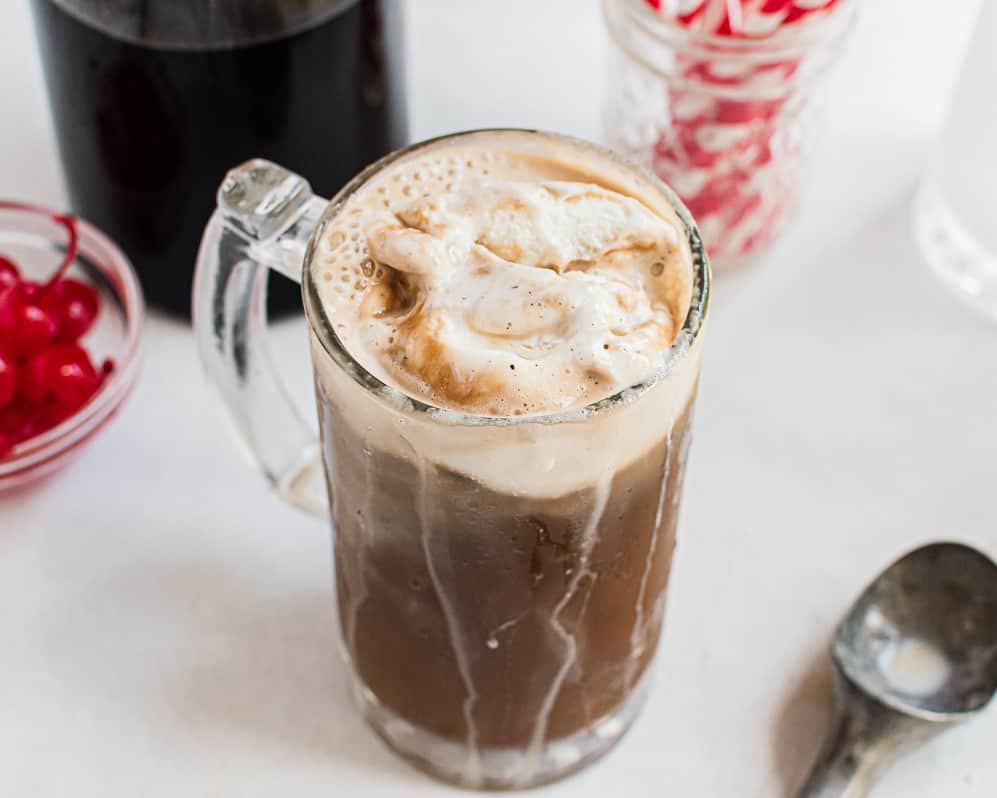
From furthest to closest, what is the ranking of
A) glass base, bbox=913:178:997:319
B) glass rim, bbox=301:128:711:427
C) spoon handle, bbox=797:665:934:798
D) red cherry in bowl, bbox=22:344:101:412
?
glass base, bbox=913:178:997:319, red cherry in bowl, bbox=22:344:101:412, spoon handle, bbox=797:665:934:798, glass rim, bbox=301:128:711:427

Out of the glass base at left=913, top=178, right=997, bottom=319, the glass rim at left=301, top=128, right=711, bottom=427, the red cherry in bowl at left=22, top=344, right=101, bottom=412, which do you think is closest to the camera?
the glass rim at left=301, top=128, right=711, bottom=427

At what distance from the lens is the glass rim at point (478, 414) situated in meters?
0.52

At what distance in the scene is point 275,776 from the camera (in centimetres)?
70

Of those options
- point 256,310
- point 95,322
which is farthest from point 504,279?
point 95,322

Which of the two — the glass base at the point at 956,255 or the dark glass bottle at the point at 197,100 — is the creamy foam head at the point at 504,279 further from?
the glass base at the point at 956,255

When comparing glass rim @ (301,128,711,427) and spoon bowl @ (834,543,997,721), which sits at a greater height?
glass rim @ (301,128,711,427)

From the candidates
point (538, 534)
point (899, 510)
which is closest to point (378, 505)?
point (538, 534)

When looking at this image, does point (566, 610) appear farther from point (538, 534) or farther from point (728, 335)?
point (728, 335)

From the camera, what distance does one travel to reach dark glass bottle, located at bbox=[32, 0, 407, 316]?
2.49 ft

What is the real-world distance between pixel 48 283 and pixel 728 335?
15.3 inches

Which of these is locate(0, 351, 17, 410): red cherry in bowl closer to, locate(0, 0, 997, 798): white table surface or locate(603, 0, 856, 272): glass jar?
locate(0, 0, 997, 798): white table surface

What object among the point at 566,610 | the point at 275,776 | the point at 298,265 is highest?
the point at 298,265

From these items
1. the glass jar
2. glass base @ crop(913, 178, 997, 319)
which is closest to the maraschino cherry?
the glass jar

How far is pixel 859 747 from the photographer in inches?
27.0
